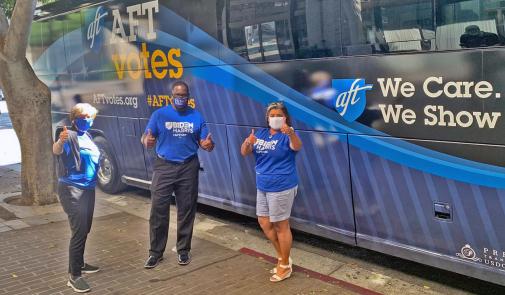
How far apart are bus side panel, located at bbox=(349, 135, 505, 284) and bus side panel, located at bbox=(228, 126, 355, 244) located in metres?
0.11

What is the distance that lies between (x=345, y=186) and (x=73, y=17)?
5.64m

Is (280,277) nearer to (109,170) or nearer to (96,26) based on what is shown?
(109,170)

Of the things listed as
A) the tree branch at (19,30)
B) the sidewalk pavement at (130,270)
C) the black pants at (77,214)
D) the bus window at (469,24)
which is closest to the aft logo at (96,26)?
the tree branch at (19,30)

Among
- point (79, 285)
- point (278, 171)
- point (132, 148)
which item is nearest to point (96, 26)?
point (132, 148)

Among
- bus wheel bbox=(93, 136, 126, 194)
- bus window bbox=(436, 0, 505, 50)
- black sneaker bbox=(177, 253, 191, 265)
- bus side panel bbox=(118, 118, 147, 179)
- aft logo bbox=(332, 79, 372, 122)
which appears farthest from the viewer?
bus wheel bbox=(93, 136, 126, 194)

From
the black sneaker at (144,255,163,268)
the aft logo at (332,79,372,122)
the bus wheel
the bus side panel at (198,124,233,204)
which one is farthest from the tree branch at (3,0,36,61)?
the aft logo at (332,79,372,122)

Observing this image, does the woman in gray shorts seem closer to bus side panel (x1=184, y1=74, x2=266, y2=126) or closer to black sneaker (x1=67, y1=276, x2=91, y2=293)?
bus side panel (x1=184, y1=74, x2=266, y2=126)

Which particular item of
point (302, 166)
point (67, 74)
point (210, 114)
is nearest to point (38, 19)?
point (67, 74)

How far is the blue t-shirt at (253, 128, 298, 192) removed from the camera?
4492 millimetres

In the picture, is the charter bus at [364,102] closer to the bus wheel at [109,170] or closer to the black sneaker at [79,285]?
the bus wheel at [109,170]

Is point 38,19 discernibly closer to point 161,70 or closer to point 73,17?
point 73,17

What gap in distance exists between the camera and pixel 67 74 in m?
8.78

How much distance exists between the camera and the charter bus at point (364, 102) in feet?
12.4

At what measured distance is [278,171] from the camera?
4.51m
